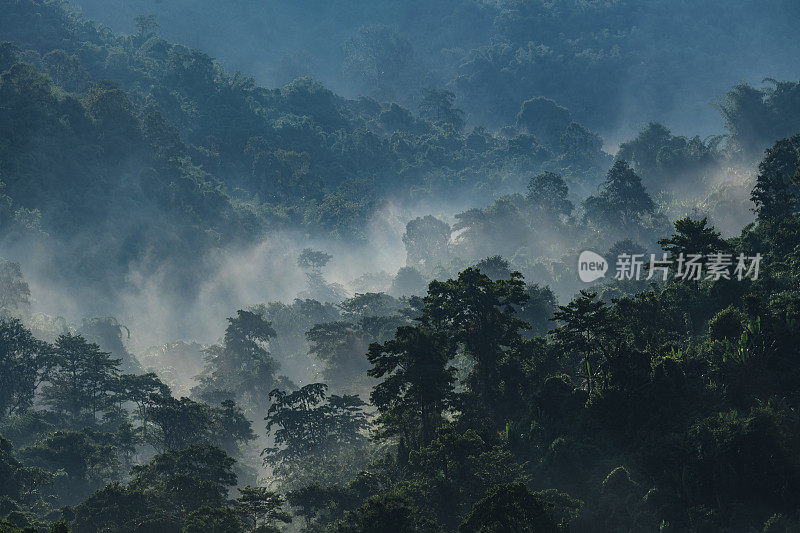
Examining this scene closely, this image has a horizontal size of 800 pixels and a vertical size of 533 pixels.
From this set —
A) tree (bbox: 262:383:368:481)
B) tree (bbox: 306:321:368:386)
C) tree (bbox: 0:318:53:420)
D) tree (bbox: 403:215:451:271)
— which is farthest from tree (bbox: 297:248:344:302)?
tree (bbox: 262:383:368:481)

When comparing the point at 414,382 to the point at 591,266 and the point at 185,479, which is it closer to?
the point at 185,479

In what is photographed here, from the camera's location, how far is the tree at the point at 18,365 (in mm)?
57312

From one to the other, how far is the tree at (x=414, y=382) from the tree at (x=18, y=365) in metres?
38.6

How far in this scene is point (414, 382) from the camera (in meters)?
32.7

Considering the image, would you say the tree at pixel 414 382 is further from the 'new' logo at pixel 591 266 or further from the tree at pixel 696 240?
the 'new' logo at pixel 591 266

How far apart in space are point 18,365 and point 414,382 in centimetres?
4347

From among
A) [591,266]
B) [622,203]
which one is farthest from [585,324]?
[622,203]

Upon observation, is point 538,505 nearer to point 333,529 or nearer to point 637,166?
point 333,529

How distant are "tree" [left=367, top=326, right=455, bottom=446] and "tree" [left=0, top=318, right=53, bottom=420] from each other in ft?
127

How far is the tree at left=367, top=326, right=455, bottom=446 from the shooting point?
32.7 meters

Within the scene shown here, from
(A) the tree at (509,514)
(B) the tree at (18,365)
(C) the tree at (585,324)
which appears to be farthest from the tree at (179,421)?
(A) the tree at (509,514)

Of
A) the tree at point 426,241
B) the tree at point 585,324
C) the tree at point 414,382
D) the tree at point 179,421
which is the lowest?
the tree at point 179,421

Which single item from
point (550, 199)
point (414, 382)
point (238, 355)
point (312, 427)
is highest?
point (550, 199)

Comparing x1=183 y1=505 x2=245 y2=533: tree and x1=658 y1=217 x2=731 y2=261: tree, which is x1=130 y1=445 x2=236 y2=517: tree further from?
x1=658 y1=217 x2=731 y2=261: tree
